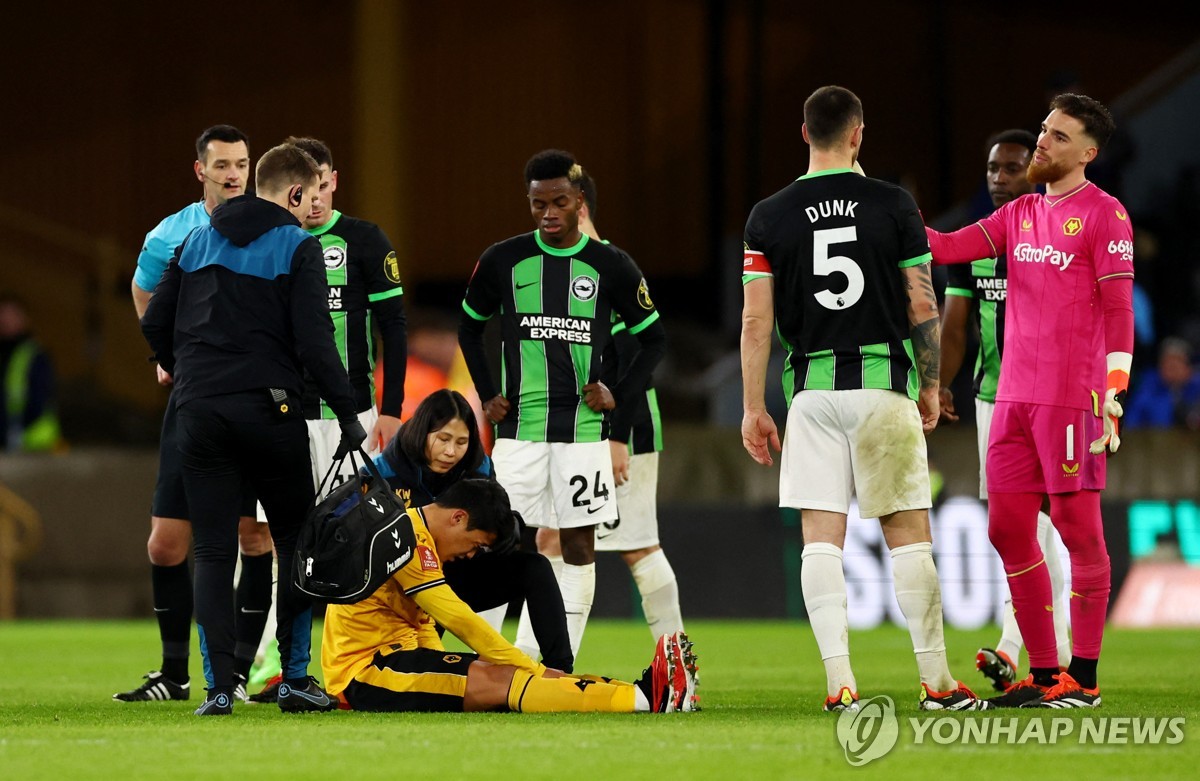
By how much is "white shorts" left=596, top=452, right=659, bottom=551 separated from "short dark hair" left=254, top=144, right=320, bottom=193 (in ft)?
8.01

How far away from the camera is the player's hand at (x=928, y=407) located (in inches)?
266

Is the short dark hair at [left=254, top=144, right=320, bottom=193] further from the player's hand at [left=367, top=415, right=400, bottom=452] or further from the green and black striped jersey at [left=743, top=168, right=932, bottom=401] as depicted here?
the green and black striped jersey at [left=743, top=168, right=932, bottom=401]

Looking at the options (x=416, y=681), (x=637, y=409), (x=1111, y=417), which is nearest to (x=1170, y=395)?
(x=637, y=409)

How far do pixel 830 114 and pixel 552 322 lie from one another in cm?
186

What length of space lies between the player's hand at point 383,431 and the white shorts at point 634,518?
1143mm

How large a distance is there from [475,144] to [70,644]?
15952 millimetres

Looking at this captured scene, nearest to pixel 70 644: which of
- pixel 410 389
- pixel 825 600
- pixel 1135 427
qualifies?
pixel 410 389

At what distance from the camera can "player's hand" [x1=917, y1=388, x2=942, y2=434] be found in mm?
6766

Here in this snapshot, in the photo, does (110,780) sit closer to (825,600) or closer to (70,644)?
(825,600)

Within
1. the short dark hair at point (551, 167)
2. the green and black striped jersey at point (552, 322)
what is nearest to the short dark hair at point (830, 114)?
the short dark hair at point (551, 167)

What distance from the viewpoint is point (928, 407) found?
22.3ft

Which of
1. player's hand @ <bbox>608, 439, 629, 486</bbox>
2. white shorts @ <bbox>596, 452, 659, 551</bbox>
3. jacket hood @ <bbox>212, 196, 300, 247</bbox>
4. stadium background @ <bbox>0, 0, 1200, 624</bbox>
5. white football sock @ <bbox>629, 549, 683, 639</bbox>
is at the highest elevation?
stadium background @ <bbox>0, 0, 1200, 624</bbox>

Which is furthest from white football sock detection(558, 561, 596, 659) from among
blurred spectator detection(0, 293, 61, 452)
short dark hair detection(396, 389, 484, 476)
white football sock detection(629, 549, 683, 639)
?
blurred spectator detection(0, 293, 61, 452)

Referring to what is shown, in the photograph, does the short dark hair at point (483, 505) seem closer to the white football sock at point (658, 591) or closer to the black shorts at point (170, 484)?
the black shorts at point (170, 484)
